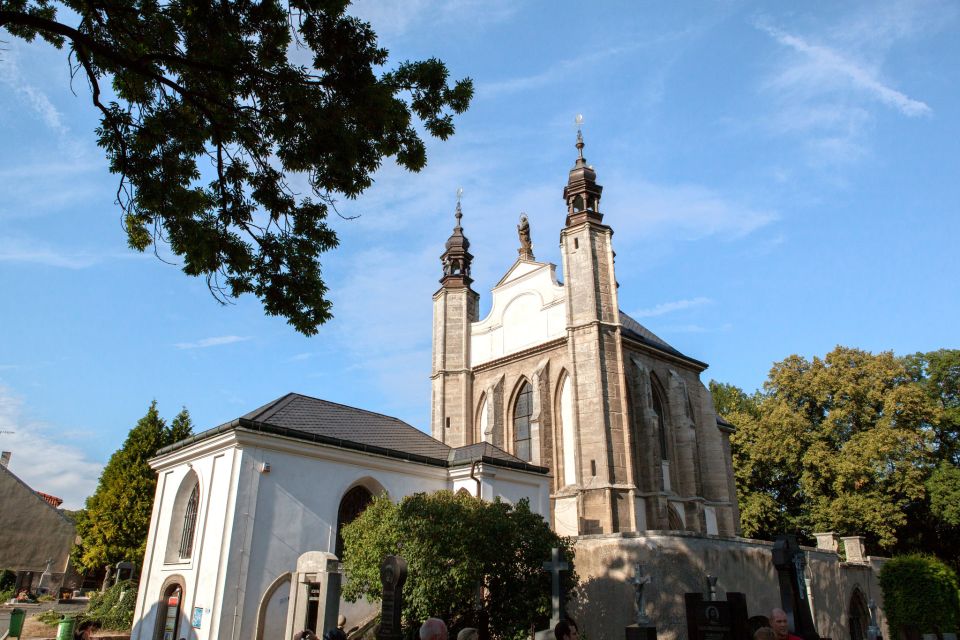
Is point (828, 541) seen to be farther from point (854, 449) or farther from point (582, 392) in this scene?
point (582, 392)

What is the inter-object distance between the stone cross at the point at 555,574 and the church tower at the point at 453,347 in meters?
15.8

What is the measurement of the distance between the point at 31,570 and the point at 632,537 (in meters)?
32.9

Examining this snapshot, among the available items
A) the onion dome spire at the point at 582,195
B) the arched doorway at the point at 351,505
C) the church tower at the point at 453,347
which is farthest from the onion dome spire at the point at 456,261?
the arched doorway at the point at 351,505

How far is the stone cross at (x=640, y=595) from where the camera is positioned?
1533 cm

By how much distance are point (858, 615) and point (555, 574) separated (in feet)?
57.7

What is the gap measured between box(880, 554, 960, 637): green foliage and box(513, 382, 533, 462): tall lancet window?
1522cm

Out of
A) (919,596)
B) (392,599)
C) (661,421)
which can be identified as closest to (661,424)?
(661,421)

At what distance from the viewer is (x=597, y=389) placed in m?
24.2

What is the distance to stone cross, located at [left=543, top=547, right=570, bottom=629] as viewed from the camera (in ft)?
44.0

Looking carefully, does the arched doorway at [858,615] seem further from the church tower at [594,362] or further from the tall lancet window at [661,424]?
the church tower at [594,362]

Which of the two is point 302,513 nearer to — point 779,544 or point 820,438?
point 779,544

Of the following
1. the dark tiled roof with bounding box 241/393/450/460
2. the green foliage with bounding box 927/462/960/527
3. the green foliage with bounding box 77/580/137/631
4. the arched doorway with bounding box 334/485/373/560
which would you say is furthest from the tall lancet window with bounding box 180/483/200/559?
the green foliage with bounding box 927/462/960/527

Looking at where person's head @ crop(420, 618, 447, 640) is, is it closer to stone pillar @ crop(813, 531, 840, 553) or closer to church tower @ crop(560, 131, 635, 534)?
church tower @ crop(560, 131, 635, 534)

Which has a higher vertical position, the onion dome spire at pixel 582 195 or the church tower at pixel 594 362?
the onion dome spire at pixel 582 195
